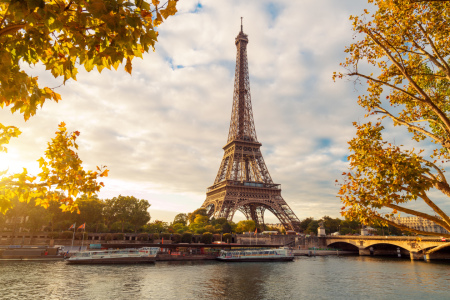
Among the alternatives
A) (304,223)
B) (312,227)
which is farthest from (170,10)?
(304,223)

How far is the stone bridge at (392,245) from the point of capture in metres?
61.1

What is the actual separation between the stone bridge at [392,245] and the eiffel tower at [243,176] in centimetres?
1546

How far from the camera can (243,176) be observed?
100562mm

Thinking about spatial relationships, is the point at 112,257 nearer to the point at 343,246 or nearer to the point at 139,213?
the point at 139,213

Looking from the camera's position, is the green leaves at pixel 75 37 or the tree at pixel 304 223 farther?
the tree at pixel 304 223

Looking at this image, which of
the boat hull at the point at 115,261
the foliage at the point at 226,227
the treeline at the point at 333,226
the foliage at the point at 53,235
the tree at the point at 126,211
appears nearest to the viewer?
the boat hull at the point at 115,261

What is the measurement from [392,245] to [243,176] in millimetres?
49085

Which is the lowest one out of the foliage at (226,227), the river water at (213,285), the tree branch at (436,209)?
the river water at (213,285)

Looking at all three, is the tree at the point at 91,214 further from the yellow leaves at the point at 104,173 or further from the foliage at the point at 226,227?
the yellow leaves at the point at 104,173

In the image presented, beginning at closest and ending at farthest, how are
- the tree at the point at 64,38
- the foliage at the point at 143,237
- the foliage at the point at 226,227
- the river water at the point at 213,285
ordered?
1. the tree at the point at 64,38
2. the river water at the point at 213,285
3. the foliage at the point at 143,237
4. the foliage at the point at 226,227

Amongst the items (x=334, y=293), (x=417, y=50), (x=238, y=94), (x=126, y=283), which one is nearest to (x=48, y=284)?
(x=126, y=283)

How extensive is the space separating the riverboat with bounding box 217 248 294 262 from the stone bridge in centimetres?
2561

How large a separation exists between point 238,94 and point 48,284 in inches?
3458

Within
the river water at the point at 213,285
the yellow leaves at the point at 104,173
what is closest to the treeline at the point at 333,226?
the river water at the point at 213,285
